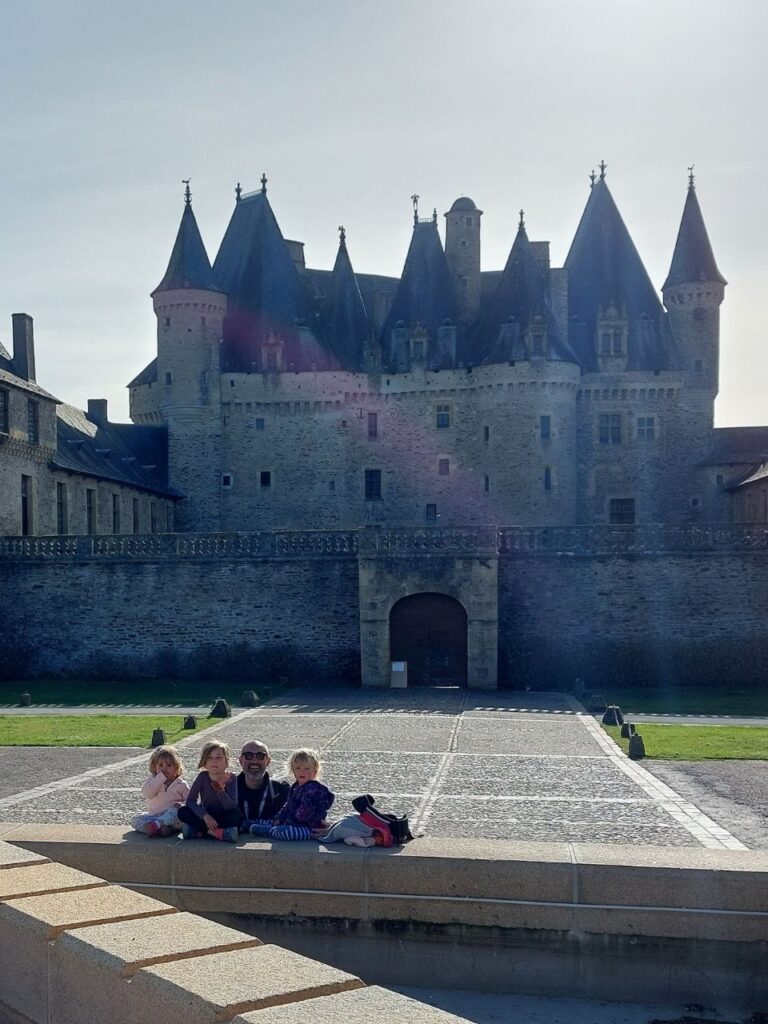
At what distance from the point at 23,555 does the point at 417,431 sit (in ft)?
62.2

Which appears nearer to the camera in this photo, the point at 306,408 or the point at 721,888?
the point at 721,888


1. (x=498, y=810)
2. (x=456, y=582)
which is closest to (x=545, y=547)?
(x=456, y=582)

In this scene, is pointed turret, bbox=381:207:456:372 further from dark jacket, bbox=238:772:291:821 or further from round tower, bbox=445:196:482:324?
dark jacket, bbox=238:772:291:821

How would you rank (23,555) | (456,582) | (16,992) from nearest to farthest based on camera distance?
(16,992) → (456,582) → (23,555)

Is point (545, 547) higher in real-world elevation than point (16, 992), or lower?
higher

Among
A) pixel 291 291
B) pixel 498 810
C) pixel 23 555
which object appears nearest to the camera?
pixel 498 810

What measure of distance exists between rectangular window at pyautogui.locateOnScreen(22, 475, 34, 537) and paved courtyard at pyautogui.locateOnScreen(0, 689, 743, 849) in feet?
47.0

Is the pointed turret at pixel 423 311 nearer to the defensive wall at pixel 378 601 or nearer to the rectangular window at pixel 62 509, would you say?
the rectangular window at pixel 62 509

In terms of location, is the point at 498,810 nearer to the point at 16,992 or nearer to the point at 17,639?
the point at 16,992

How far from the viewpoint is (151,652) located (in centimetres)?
3209

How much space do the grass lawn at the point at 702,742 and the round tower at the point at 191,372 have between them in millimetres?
27521

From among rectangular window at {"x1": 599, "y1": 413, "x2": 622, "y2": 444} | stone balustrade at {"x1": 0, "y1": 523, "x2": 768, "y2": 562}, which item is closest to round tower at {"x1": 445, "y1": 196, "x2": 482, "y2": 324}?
rectangular window at {"x1": 599, "y1": 413, "x2": 622, "y2": 444}

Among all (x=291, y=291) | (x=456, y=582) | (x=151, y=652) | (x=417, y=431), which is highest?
(x=291, y=291)

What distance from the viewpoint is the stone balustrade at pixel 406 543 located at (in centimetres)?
3028
